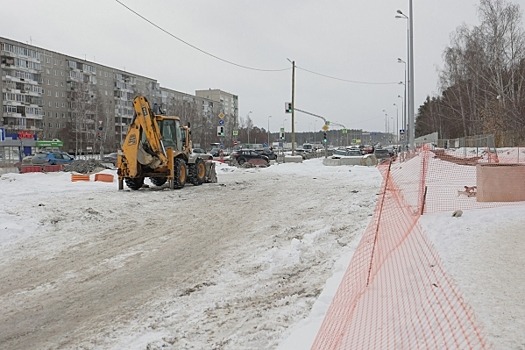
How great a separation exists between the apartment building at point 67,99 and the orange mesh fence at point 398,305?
65.0 metres

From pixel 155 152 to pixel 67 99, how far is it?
83.8 m

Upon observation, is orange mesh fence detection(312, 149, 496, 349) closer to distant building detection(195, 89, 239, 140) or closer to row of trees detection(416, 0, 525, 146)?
row of trees detection(416, 0, 525, 146)

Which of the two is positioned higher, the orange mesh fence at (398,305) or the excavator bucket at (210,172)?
the excavator bucket at (210,172)

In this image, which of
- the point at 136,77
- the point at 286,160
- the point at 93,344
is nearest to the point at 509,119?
the point at 286,160

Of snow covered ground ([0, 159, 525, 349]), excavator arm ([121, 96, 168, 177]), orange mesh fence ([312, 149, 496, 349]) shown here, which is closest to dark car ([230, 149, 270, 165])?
excavator arm ([121, 96, 168, 177])

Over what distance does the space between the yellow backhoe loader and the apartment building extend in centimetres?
4966

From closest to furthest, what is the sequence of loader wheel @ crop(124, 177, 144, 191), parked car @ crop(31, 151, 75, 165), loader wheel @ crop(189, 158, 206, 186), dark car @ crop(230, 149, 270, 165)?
loader wheel @ crop(124, 177, 144, 191)
loader wheel @ crop(189, 158, 206, 186)
parked car @ crop(31, 151, 75, 165)
dark car @ crop(230, 149, 270, 165)

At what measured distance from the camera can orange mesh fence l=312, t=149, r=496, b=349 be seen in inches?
181

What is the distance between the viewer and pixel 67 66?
9662cm

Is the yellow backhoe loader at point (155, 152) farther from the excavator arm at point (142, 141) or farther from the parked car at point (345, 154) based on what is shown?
the parked car at point (345, 154)

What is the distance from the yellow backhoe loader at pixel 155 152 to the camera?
19.5 m

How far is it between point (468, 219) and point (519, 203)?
2679 millimetres

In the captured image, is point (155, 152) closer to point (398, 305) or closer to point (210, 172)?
point (210, 172)

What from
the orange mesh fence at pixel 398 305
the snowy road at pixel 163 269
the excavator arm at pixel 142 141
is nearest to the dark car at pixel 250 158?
the excavator arm at pixel 142 141
